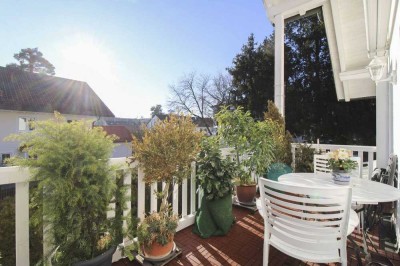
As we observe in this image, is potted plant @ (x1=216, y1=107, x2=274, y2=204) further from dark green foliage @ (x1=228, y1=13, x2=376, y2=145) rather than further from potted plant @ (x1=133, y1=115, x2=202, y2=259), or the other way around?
dark green foliage @ (x1=228, y1=13, x2=376, y2=145)

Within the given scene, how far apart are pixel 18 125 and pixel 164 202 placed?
12.9m

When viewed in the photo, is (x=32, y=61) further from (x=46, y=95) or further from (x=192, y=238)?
(x=192, y=238)

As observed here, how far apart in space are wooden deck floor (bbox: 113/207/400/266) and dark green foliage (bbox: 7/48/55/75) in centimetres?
2061

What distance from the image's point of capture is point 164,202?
217 centimetres

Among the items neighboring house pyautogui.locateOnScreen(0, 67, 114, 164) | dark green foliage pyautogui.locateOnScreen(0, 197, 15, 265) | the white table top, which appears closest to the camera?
the white table top

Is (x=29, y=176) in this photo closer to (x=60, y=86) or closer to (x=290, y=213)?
(x=290, y=213)

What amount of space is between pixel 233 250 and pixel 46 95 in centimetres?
1409

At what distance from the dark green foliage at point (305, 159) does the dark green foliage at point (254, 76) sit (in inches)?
293

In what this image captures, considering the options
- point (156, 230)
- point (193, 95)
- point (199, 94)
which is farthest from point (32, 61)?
point (156, 230)

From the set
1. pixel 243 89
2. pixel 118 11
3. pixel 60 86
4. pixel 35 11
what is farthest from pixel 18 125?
pixel 243 89

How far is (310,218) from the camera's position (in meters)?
1.39

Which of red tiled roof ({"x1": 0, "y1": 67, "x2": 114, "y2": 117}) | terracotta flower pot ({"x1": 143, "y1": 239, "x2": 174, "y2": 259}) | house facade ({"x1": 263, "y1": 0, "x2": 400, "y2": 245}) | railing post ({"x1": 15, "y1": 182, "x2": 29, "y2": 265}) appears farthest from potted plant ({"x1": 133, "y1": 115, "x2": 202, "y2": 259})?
red tiled roof ({"x1": 0, "y1": 67, "x2": 114, "y2": 117})

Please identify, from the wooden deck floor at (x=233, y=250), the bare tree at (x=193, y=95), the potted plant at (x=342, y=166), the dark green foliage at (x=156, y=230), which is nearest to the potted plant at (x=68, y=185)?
the dark green foliage at (x=156, y=230)

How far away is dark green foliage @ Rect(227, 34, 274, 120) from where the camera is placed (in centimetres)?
1154
